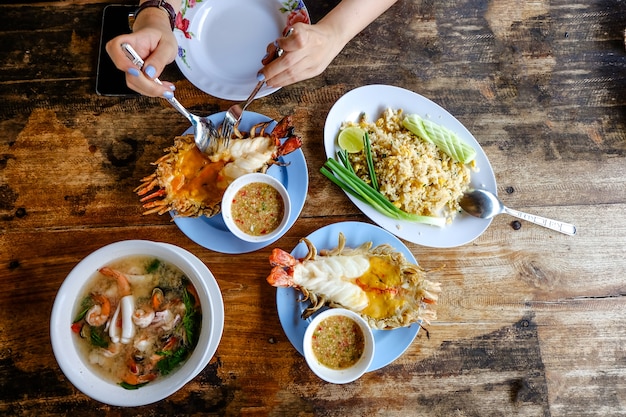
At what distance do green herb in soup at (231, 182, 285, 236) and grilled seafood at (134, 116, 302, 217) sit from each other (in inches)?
3.7

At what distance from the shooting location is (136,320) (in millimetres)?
1700

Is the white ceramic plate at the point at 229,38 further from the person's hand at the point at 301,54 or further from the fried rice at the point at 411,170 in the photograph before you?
the fried rice at the point at 411,170

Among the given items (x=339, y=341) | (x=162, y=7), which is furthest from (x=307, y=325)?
(x=162, y=7)

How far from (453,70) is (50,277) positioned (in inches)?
86.8

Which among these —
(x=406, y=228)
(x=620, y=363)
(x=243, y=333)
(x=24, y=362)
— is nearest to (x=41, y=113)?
(x=24, y=362)

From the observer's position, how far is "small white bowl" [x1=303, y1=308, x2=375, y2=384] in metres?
1.85

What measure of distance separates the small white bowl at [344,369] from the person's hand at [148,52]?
110 centimetres

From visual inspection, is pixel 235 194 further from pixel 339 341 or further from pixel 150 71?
pixel 339 341

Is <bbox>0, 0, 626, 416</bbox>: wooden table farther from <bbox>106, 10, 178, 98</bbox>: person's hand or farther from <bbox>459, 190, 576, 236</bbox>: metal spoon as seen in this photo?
<bbox>106, 10, 178, 98</bbox>: person's hand

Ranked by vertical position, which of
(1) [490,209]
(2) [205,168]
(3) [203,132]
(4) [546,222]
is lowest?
(4) [546,222]

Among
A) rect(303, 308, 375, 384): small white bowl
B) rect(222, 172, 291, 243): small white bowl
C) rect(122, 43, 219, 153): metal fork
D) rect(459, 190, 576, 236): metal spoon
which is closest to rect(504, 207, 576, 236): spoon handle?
rect(459, 190, 576, 236): metal spoon

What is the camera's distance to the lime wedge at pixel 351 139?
2170mm

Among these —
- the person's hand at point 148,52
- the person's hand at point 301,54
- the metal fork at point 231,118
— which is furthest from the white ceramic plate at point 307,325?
the person's hand at point 148,52

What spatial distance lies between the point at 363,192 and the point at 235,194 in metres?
0.59
